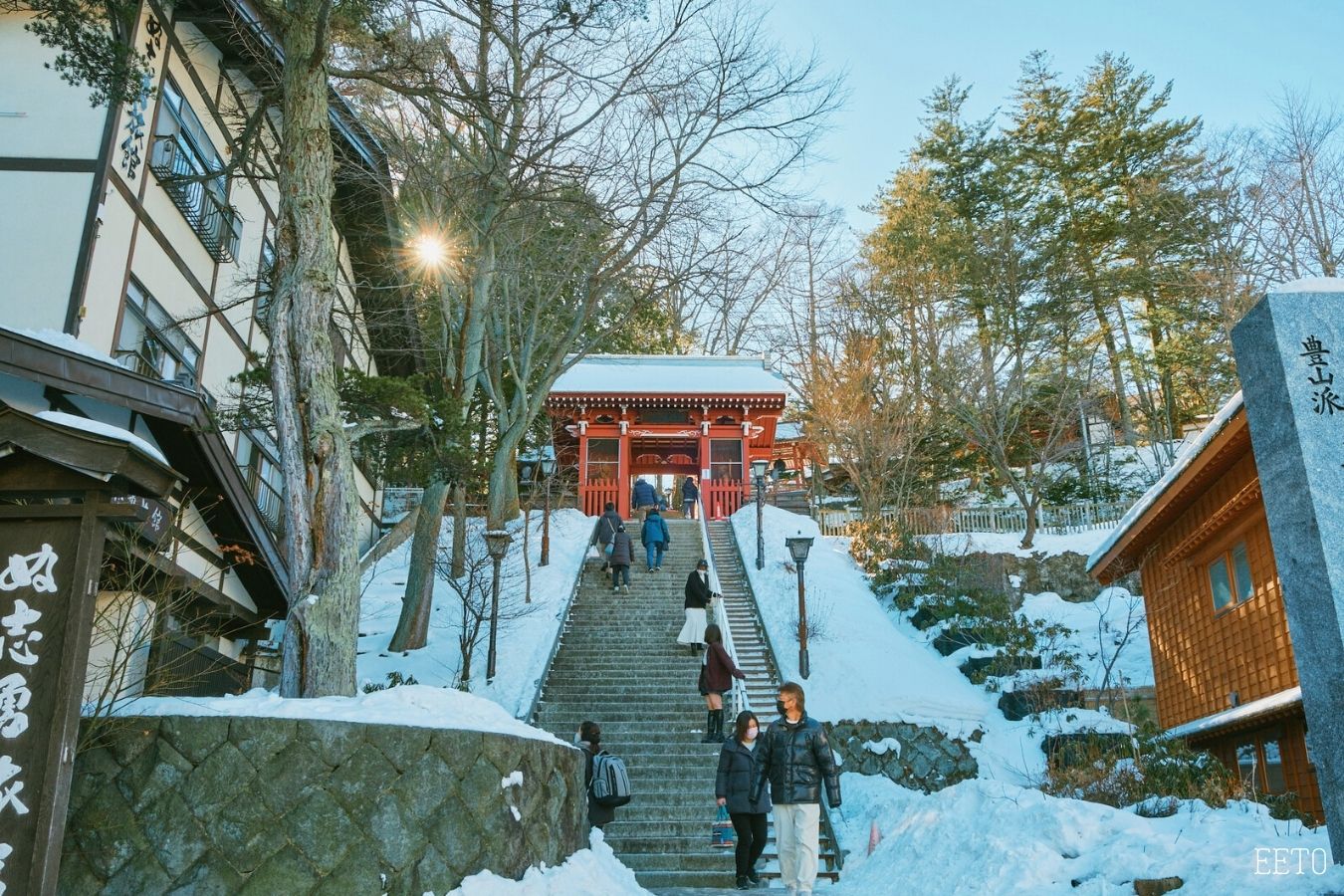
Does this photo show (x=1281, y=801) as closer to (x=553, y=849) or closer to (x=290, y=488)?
(x=553, y=849)

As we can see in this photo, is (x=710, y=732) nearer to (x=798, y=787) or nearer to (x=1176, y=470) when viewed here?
(x=798, y=787)

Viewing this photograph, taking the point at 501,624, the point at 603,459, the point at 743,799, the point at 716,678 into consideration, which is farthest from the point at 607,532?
the point at 743,799

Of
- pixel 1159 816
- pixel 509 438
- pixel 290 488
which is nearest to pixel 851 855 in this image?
pixel 1159 816

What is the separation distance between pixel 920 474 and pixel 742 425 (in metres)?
7.27

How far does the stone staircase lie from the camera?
31.7 ft

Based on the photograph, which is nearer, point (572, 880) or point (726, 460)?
point (572, 880)

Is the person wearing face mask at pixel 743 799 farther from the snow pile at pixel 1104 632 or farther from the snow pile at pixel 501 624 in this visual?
the snow pile at pixel 1104 632

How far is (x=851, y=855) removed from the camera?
9.49m

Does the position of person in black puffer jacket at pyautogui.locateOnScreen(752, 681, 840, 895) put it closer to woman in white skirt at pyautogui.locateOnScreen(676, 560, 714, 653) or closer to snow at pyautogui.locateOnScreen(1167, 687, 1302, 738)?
snow at pyautogui.locateOnScreen(1167, 687, 1302, 738)

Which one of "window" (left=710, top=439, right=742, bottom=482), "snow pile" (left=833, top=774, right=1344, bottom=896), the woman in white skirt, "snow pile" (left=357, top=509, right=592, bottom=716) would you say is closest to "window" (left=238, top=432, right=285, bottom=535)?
"snow pile" (left=357, top=509, right=592, bottom=716)

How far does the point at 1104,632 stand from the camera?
18516 mm

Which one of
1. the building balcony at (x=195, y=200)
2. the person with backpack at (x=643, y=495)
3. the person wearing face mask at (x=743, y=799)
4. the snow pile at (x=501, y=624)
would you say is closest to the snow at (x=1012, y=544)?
the person with backpack at (x=643, y=495)

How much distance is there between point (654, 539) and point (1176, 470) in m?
10.8

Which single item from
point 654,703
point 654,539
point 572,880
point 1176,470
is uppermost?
point 654,539
